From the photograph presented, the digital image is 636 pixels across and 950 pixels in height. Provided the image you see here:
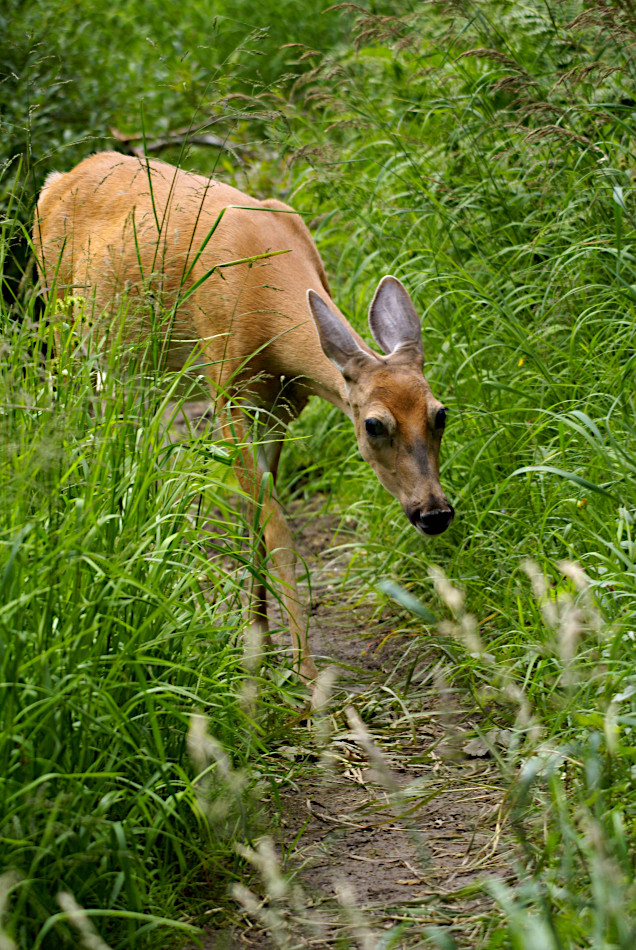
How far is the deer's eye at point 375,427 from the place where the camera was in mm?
4059

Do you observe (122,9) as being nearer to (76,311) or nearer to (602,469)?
(76,311)

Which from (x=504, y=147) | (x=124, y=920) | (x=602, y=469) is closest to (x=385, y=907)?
(x=124, y=920)

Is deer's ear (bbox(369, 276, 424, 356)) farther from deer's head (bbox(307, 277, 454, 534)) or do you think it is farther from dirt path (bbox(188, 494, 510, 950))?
dirt path (bbox(188, 494, 510, 950))

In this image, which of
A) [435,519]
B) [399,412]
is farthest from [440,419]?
[435,519]

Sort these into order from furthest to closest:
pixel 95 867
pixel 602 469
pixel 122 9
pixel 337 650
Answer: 1. pixel 122 9
2. pixel 337 650
3. pixel 602 469
4. pixel 95 867

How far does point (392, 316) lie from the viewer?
176 inches

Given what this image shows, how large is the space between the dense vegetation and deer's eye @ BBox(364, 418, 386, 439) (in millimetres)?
386

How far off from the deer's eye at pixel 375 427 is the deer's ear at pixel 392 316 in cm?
46

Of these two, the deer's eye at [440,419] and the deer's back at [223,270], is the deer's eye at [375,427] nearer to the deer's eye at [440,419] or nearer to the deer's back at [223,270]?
the deer's eye at [440,419]

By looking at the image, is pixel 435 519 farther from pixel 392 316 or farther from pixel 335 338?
pixel 392 316

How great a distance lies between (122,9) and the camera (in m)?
10.0

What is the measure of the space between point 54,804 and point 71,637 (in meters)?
0.39

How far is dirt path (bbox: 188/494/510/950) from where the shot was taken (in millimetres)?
2578

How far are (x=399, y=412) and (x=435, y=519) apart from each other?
17.6 inches
